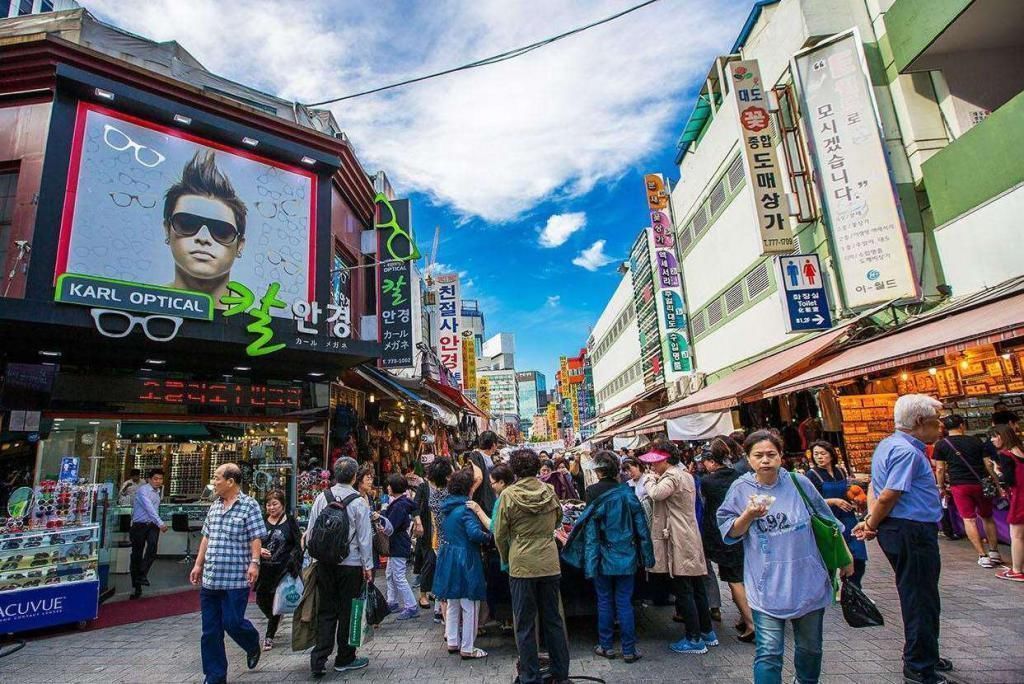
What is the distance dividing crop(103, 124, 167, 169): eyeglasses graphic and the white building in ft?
83.3

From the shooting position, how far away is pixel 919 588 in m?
3.43

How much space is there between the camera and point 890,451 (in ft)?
11.6

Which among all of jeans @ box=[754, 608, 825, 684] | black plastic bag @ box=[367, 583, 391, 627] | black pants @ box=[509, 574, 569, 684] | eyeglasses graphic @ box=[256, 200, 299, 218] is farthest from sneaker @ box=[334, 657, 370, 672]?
eyeglasses graphic @ box=[256, 200, 299, 218]

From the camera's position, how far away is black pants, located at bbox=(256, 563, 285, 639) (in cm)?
541

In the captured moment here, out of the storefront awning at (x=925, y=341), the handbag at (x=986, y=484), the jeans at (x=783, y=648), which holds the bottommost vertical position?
the jeans at (x=783, y=648)

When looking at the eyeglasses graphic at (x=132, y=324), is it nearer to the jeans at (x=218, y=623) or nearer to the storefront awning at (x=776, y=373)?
the jeans at (x=218, y=623)

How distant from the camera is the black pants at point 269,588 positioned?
541cm

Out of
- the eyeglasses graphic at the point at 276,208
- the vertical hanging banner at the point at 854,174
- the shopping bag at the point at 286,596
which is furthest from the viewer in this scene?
the eyeglasses graphic at the point at 276,208

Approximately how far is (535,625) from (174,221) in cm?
963

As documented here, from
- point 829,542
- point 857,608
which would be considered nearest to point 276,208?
point 829,542

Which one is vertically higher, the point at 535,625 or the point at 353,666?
the point at 535,625

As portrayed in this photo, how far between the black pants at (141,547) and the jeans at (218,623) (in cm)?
520

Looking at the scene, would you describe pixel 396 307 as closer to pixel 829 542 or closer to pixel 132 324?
pixel 132 324

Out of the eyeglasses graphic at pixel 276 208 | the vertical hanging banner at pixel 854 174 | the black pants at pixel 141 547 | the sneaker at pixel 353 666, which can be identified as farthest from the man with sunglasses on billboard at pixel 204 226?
the vertical hanging banner at pixel 854 174
